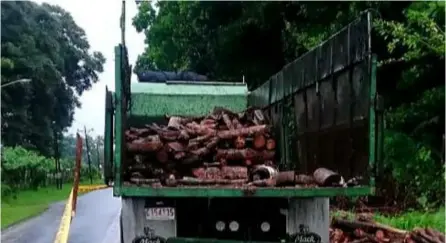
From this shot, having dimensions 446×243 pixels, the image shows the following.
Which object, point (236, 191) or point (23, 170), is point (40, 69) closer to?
point (23, 170)

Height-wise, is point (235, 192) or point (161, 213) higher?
point (235, 192)

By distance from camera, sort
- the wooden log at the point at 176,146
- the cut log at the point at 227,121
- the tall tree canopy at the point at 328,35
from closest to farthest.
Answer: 1. the wooden log at the point at 176,146
2. the cut log at the point at 227,121
3. the tall tree canopy at the point at 328,35

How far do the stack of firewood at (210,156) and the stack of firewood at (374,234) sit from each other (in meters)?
2.37

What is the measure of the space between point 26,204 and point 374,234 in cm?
2028

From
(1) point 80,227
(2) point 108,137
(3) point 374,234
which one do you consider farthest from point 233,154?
(1) point 80,227

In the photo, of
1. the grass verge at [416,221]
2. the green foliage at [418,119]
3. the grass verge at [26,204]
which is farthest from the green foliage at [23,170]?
the grass verge at [416,221]

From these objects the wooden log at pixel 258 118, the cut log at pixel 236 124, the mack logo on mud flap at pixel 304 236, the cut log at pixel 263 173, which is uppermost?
the wooden log at pixel 258 118

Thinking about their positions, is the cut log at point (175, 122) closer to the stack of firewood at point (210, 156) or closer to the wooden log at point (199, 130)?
the stack of firewood at point (210, 156)

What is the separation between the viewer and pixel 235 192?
5.06m

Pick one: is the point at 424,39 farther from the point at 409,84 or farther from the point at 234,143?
the point at 234,143

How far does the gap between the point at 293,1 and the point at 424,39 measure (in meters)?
5.60

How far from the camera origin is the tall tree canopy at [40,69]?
39.5 m

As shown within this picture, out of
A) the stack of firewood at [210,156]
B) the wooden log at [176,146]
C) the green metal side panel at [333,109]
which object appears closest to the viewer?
the green metal side panel at [333,109]

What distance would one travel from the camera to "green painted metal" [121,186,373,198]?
16.6 ft
